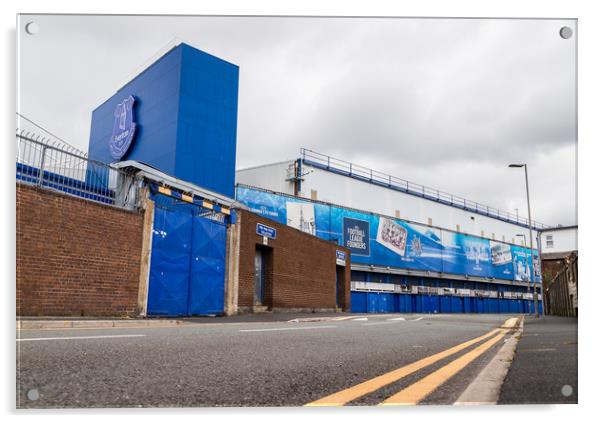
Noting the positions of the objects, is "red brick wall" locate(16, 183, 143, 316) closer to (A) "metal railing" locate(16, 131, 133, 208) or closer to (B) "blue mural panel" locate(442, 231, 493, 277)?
(A) "metal railing" locate(16, 131, 133, 208)

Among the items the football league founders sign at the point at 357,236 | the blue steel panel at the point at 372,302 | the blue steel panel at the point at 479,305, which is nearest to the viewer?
the football league founders sign at the point at 357,236

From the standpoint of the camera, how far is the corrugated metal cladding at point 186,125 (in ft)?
50.9

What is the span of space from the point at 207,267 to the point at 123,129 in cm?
938

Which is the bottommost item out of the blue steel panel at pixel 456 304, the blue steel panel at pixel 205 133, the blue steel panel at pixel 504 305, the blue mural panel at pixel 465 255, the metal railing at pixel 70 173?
the blue steel panel at pixel 504 305

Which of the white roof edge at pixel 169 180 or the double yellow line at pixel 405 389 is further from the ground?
the white roof edge at pixel 169 180

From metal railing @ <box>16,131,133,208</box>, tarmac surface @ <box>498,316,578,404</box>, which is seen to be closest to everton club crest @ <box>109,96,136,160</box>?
metal railing @ <box>16,131,133,208</box>

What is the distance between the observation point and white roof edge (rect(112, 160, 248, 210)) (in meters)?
11.6

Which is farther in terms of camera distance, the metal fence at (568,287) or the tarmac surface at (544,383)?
the metal fence at (568,287)

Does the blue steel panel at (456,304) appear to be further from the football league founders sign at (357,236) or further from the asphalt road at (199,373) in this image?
the asphalt road at (199,373)

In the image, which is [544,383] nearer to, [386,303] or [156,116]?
[156,116]

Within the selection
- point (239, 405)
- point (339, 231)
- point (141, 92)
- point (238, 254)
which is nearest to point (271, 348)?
point (239, 405)

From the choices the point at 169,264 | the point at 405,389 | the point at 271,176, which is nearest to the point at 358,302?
the point at 271,176

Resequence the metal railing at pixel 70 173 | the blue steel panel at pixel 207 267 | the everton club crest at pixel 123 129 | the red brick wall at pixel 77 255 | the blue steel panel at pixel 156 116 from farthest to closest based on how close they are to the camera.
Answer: the everton club crest at pixel 123 129, the blue steel panel at pixel 156 116, the blue steel panel at pixel 207 267, the metal railing at pixel 70 173, the red brick wall at pixel 77 255

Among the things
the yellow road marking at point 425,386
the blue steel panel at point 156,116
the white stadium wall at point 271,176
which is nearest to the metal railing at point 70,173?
the blue steel panel at point 156,116
